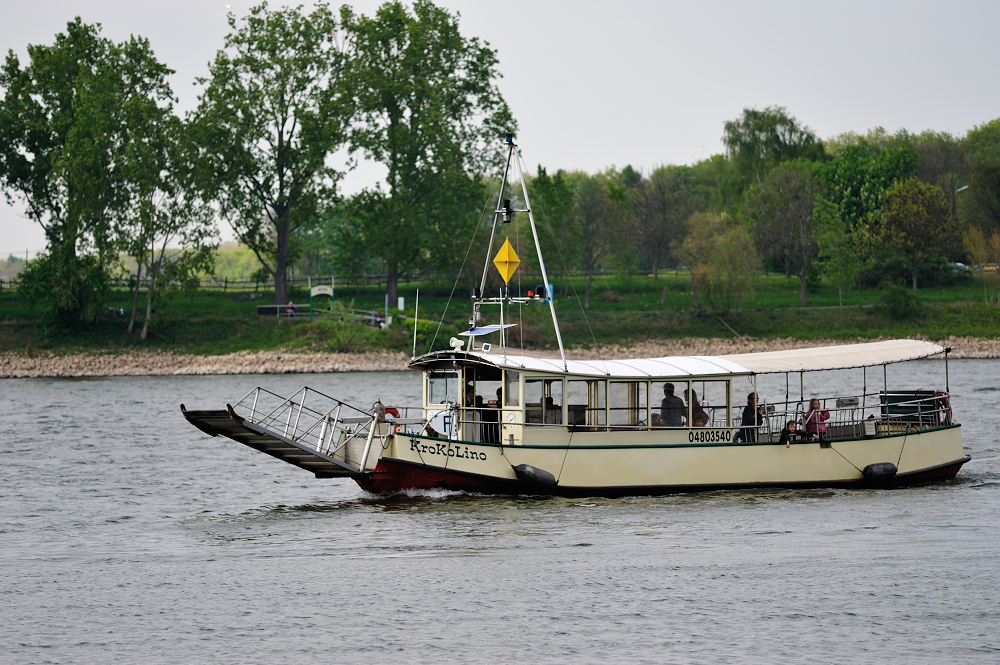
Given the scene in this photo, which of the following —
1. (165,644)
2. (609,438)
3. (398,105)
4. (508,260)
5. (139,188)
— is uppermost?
(398,105)

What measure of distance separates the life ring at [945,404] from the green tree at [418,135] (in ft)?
212

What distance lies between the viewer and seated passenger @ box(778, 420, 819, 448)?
2734cm

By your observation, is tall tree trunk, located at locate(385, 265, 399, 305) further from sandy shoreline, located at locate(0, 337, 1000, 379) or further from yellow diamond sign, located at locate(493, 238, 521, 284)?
yellow diamond sign, located at locate(493, 238, 521, 284)

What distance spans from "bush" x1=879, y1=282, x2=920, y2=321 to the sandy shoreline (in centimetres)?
424

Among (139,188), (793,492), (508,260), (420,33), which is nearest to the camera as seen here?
(508,260)

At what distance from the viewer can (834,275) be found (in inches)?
3802

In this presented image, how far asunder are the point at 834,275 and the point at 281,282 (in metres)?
47.5

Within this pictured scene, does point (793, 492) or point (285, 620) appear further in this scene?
point (793, 492)

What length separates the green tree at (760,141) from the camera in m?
116

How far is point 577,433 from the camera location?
26188 millimetres

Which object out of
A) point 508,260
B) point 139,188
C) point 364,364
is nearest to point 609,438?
point 508,260

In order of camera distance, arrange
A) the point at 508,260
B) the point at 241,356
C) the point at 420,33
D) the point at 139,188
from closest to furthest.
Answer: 1. the point at 508,260
2. the point at 241,356
3. the point at 139,188
4. the point at 420,33

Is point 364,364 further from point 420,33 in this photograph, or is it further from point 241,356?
point 420,33

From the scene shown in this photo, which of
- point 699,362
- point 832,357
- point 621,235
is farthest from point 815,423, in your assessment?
point 621,235
